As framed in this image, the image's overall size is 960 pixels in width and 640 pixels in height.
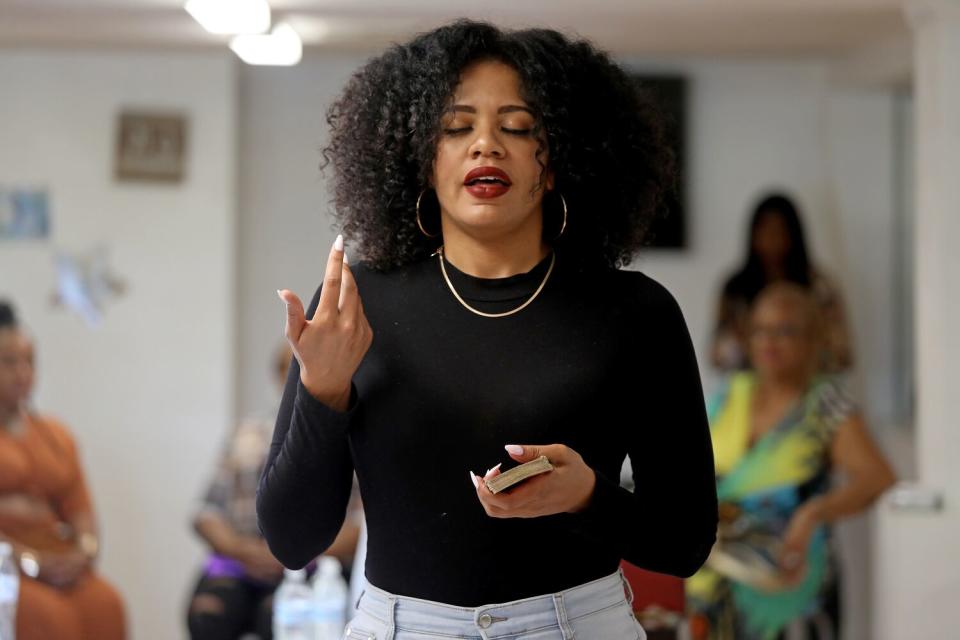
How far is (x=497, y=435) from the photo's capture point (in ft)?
4.39

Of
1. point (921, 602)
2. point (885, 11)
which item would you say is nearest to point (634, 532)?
point (921, 602)

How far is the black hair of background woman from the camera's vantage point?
15.9 feet

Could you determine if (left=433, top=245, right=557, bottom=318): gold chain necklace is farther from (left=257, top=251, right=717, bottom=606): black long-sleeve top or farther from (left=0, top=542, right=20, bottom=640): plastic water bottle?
(left=0, top=542, right=20, bottom=640): plastic water bottle

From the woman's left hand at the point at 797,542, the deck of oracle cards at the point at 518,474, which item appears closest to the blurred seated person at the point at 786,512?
the woman's left hand at the point at 797,542

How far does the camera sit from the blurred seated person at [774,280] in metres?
4.82

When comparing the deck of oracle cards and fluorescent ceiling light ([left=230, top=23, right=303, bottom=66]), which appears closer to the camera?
the deck of oracle cards

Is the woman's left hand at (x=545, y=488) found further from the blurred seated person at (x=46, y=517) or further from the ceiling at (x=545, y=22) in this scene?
the blurred seated person at (x=46, y=517)

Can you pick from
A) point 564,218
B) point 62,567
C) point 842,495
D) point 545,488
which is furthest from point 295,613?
point 545,488

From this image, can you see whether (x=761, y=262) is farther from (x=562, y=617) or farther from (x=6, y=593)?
(x=562, y=617)

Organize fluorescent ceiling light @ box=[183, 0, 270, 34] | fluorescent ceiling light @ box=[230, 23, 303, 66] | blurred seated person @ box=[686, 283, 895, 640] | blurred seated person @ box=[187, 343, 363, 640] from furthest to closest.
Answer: fluorescent ceiling light @ box=[230, 23, 303, 66]
blurred seated person @ box=[187, 343, 363, 640]
blurred seated person @ box=[686, 283, 895, 640]
fluorescent ceiling light @ box=[183, 0, 270, 34]

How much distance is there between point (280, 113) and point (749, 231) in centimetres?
181

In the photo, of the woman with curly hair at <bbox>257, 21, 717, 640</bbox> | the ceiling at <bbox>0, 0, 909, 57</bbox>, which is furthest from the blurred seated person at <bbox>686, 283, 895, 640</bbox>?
the woman with curly hair at <bbox>257, 21, 717, 640</bbox>

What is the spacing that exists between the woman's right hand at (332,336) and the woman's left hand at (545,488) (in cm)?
17

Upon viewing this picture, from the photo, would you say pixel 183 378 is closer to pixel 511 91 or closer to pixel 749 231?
pixel 749 231
